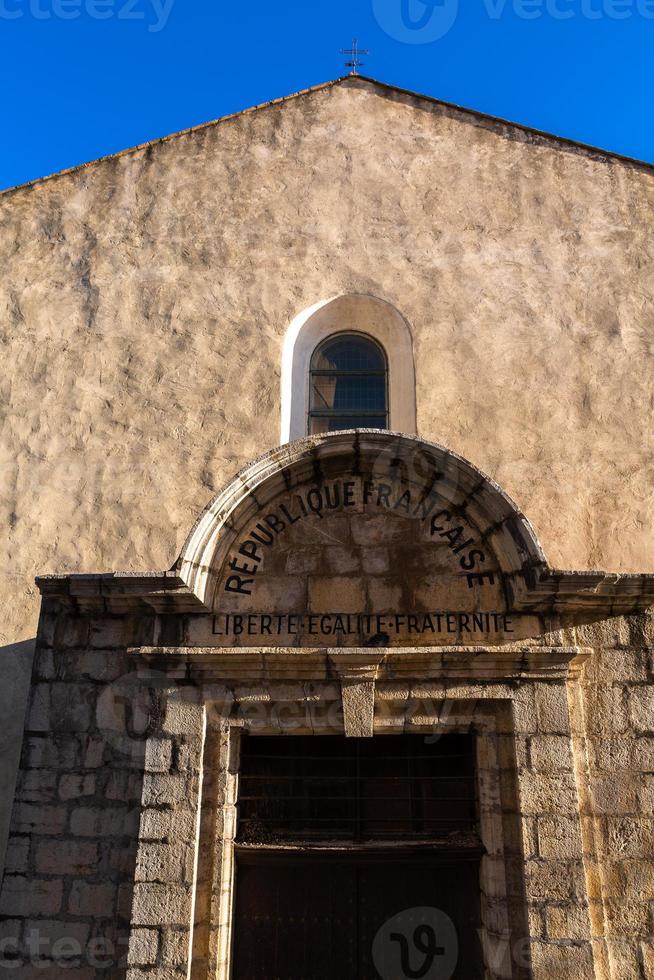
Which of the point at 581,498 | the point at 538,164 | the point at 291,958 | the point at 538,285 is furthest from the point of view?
the point at 538,164

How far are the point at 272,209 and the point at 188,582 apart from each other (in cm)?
409

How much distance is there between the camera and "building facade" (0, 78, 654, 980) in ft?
17.8

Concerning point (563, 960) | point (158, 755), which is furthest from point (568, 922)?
point (158, 755)

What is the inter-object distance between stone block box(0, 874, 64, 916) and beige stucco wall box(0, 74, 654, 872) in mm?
1479

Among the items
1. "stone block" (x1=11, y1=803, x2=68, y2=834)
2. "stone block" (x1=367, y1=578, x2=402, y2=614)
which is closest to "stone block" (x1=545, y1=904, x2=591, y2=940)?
"stone block" (x1=367, y1=578, x2=402, y2=614)

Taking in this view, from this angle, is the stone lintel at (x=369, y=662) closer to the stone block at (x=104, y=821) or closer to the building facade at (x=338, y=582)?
the building facade at (x=338, y=582)

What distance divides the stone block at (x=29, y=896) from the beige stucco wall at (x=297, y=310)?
1.48 m

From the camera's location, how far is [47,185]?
327 inches

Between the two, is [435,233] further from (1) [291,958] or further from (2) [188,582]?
(1) [291,958]

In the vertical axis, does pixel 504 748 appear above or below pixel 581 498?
below

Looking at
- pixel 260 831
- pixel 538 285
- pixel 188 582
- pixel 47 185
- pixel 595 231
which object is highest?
pixel 47 185

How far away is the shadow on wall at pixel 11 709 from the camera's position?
6.13m

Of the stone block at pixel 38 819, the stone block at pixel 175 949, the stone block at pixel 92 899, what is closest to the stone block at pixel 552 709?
the stone block at pixel 175 949

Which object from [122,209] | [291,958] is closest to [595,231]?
[122,209]
